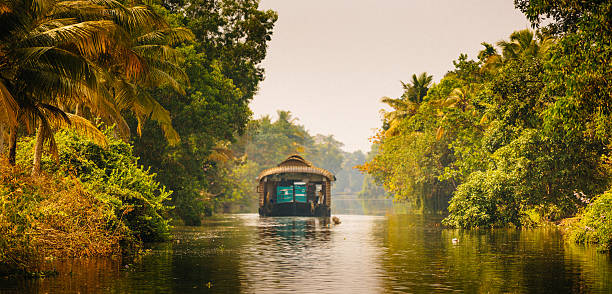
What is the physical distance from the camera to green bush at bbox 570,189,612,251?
20.6m

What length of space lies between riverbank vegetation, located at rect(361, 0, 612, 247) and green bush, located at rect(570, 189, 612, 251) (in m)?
0.04

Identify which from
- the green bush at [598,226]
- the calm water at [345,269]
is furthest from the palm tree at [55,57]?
the green bush at [598,226]

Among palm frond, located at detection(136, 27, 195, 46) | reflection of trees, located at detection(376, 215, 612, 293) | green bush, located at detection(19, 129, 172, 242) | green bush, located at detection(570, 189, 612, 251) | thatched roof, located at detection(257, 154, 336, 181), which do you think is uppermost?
palm frond, located at detection(136, 27, 195, 46)

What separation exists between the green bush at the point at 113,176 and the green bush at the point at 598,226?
1446 cm

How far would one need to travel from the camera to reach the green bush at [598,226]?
67.6 ft

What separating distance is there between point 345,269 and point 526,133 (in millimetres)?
18559

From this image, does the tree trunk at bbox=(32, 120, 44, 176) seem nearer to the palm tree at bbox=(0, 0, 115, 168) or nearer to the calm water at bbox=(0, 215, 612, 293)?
the palm tree at bbox=(0, 0, 115, 168)

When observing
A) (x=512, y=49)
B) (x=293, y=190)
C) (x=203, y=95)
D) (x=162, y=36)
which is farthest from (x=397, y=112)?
(x=162, y=36)

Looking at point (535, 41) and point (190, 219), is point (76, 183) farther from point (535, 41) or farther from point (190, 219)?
point (535, 41)

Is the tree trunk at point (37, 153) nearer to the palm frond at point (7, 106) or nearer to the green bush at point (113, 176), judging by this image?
the green bush at point (113, 176)

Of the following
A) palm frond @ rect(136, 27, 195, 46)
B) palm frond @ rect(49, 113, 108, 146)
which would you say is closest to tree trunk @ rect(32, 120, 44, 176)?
palm frond @ rect(49, 113, 108, 146)

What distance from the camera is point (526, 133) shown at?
32281 millimetres

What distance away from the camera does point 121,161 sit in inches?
959

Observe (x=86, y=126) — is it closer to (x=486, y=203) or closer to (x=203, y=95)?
(x=203, y=95)
